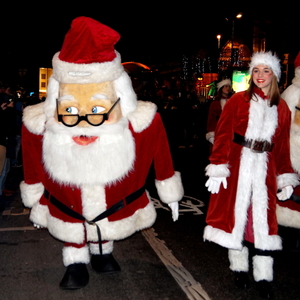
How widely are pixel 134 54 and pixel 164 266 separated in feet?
88.8

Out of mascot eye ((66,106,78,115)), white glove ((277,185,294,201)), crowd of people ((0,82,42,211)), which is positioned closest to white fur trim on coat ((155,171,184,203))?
white glove ((277,185,294,201))

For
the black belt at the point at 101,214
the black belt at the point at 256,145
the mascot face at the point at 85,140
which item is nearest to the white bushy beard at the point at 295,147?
the black belt at the point at 256,145

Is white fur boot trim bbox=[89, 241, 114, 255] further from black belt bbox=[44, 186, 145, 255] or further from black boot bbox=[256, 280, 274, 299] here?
black boot bbox=[256, 280, 274, 299]

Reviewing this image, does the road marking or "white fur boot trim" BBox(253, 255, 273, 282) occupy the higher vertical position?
"white fur boot trim" BBox(253, 255, 273, 282)

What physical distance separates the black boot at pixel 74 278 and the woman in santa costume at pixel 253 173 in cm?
116

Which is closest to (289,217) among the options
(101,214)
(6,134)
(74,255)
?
(101,214)

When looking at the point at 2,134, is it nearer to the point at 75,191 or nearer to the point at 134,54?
the point at 75,191

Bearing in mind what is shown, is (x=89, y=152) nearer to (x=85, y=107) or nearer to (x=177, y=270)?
(x=85, y=107)

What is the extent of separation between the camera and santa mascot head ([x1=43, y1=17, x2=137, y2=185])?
3330 millimetres

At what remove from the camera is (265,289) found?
11.6ft

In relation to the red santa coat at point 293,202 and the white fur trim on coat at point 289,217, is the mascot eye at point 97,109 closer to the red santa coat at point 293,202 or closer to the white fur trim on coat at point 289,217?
the red santa coat at point 293,202

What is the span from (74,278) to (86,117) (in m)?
1.41

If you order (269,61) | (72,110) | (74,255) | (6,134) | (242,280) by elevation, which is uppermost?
(269,61)

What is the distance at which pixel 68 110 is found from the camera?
340cm
